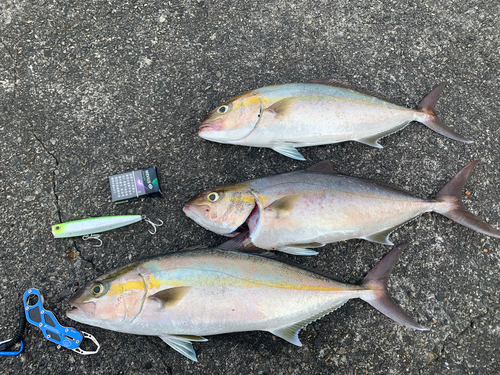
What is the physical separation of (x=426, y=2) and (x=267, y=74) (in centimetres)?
180

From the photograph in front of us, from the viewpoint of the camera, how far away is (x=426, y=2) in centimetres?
312

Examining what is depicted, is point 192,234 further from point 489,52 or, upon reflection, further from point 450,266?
point 489,52

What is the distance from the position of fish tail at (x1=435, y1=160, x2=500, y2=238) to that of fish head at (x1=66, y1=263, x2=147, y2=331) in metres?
2.31

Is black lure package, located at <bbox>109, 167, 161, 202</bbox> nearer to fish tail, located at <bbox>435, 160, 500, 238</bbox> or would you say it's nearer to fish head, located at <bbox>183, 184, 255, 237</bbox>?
fish head, located at <bbox>183, 184, 255, 237</bbox>

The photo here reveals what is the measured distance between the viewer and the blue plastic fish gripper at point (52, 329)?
7.36ft

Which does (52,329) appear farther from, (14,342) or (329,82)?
(329,82)

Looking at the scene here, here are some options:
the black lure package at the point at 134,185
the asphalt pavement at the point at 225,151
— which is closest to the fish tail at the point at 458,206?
the asphalt pavement at the point at 225,151

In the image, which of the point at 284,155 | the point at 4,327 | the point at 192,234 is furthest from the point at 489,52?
the point at 4,327

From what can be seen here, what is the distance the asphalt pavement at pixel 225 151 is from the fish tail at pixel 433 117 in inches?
3.9

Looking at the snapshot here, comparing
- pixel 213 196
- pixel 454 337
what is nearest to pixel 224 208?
pixel 213 196

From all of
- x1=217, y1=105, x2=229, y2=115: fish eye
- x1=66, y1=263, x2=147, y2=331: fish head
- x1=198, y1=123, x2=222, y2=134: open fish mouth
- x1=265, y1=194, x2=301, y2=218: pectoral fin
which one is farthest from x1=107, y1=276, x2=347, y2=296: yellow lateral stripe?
x1=217, y1=105, x2=229, y2=115: fish eye

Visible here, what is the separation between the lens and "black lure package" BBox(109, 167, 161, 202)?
2.48 m

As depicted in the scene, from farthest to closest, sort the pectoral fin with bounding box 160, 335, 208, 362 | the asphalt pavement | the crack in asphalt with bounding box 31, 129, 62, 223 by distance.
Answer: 1. the crack in asphalt with bounding box 31, 129, 62, 223
2. the asphalt pavement
3. the pectoral fin with bounding box 160, 335, 208, 362

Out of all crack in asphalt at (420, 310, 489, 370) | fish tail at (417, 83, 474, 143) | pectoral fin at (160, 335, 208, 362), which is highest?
fish tail at (417, 83, 474, 143)
